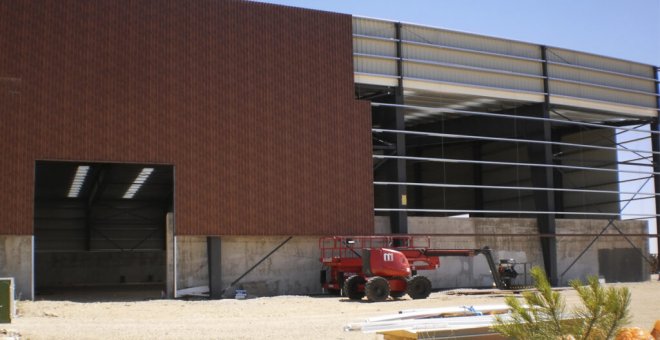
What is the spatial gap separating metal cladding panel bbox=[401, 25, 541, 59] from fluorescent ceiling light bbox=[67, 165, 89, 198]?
63.6ft

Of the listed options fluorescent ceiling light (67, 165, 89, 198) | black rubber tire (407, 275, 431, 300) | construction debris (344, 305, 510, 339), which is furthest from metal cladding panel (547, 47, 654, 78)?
construction debris (344, 305, 510, 339)

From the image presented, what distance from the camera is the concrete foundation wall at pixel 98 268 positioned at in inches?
2223

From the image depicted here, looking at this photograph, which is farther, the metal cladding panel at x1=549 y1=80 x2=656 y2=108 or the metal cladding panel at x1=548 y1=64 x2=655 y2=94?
the metal cladding panel at x1=548 y1=64 x2=655 y2=94

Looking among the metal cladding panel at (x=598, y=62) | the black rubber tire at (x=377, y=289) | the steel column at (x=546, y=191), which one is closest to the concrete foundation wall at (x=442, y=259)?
the steel column at (x=546, y=191)

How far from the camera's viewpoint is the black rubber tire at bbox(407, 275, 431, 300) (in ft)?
109

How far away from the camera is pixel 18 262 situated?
31750 millimetres

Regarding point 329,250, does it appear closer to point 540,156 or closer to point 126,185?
point 540,156

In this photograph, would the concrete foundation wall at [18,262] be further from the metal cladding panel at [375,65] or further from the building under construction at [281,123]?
the metal cladding panel at [375,65]

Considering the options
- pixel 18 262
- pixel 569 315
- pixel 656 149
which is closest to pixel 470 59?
pixel 656 149

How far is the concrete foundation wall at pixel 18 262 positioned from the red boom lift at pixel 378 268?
40.8 feet

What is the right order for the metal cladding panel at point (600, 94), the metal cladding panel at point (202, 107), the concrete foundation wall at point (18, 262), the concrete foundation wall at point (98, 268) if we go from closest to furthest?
the concrete foundation wall at point (18, 262), the metal cladding panel at point (202, 107), the metal cladding panel at point (600, 94), the concrete foundation wall at point (98, 268)

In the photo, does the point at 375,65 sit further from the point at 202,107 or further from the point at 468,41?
the point at 202,107

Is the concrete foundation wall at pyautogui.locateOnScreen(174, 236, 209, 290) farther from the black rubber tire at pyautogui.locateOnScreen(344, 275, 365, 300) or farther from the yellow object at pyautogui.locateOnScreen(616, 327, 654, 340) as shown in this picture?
the yellow object at pyautogui.locateOnScreen(616, 327, 654, 340)

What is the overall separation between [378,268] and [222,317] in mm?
8758
